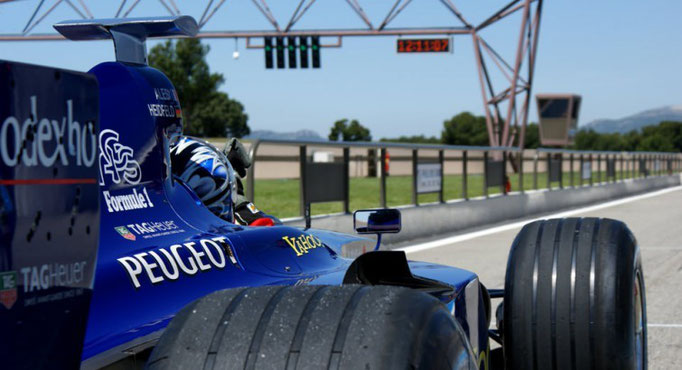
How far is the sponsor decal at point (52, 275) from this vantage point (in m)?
1.75

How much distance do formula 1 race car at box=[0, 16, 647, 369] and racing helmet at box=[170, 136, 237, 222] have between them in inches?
12.2

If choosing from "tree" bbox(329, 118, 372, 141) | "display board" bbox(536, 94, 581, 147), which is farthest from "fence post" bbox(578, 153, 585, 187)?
"tree" bbox(329, 118, 372, 141)

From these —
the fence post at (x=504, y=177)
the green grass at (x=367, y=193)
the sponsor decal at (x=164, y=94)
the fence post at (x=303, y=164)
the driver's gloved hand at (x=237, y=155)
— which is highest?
the sponsor decal at (x=164, y=94)

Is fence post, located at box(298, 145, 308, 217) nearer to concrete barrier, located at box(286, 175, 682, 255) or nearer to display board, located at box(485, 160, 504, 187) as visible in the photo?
concrete barrier, located at box(286, 175, 682, 255)

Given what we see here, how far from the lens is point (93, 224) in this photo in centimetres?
193

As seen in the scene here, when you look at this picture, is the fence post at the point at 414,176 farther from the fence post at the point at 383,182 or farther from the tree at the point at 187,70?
the tree at the point at 187,70

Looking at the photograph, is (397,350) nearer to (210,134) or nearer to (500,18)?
(500,18)

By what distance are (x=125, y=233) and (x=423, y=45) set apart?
41.3 meters

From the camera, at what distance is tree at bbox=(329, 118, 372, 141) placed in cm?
13934

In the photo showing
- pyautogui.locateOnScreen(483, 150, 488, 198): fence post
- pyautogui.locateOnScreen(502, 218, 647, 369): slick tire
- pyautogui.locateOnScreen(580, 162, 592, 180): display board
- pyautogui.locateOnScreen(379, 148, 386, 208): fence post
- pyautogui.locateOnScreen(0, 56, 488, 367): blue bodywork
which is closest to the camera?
pyautogui.locateOnScreen(0, 56, 488, 367): blue bodywork

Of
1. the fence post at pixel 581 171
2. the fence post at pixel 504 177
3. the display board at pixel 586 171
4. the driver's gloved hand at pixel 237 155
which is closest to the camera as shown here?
the driver's gloved hand at pixel 237 155

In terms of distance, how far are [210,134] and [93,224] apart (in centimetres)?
10424

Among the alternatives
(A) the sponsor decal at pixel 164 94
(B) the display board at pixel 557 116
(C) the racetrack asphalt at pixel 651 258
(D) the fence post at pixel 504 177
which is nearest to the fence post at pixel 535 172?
(C) the racetrack asphalt at pixel 651 258

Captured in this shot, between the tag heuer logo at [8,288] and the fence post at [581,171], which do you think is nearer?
the tag heuer logo at [8,288]
